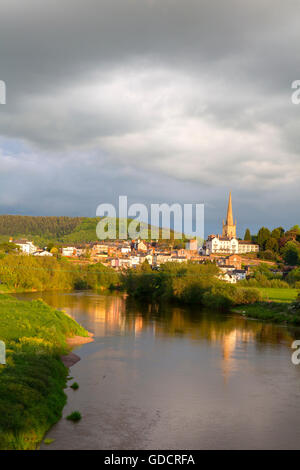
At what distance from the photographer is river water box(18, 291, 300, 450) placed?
10898 mm

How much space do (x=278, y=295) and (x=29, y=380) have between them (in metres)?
34.0

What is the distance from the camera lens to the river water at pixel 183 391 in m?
10.9

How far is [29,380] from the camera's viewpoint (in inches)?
468

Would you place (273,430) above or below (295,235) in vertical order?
below

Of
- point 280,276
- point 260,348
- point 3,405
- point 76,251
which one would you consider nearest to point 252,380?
point 260,348

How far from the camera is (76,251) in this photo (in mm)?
95375

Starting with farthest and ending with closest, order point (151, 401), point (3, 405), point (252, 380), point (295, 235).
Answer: point (295, 235), point (252, 380), point (151, 401), point (3, 405)

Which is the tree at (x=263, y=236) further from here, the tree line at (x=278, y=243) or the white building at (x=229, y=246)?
the white building at (x=229, y=246)

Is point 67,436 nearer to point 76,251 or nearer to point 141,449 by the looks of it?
point 141,449

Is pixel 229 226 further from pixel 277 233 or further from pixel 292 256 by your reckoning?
pixel 292 256

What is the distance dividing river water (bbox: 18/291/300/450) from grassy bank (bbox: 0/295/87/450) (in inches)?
18.9

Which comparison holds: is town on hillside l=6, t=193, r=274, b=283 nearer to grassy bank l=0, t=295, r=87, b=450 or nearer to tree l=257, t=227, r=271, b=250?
tree l=257, t=227, r=271, b=250

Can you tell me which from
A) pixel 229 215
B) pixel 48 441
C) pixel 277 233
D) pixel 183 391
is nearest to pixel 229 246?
pixel 277 233

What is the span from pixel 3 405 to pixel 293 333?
71.8 ft
